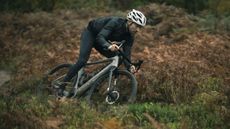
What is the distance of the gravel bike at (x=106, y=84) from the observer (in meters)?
12.0

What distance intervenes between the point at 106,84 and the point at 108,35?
1.63m

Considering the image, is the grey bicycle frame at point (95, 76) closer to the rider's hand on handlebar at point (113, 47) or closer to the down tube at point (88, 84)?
the down tube at point (88, 84)

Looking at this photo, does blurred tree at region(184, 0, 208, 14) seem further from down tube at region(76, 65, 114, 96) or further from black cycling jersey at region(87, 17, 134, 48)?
down tube at region(76, 65, 114, 96)

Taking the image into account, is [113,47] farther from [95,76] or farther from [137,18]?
[95,76]

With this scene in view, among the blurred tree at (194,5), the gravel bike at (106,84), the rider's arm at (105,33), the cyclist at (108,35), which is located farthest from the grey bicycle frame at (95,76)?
the blurred tree at (194,5)

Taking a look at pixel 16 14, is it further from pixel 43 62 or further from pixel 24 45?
pixel 43 62

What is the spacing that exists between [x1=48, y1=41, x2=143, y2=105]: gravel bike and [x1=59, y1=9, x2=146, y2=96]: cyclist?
0.17m

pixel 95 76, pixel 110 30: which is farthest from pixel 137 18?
pixel 95 76

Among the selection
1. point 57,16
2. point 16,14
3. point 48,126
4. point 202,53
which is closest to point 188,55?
point 202,53

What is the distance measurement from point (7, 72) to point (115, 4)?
13.3 meters

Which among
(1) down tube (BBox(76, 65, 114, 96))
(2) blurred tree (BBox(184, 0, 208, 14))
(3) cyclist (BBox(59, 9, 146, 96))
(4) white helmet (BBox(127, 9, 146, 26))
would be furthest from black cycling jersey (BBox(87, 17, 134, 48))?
(2) blurred tree (BBox(184, 0, 208, 14))

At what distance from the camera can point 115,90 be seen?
39.9 ft

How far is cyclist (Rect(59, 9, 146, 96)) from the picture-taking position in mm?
11703

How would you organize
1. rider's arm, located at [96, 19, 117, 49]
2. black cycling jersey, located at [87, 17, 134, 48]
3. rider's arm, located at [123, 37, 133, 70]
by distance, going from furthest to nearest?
rider's arm, located at [123, 37, 133, 70]
black cycling jersey, located at [87, 17, 134, 48]
rider's arm, located at [96, 19, 117, 49]
